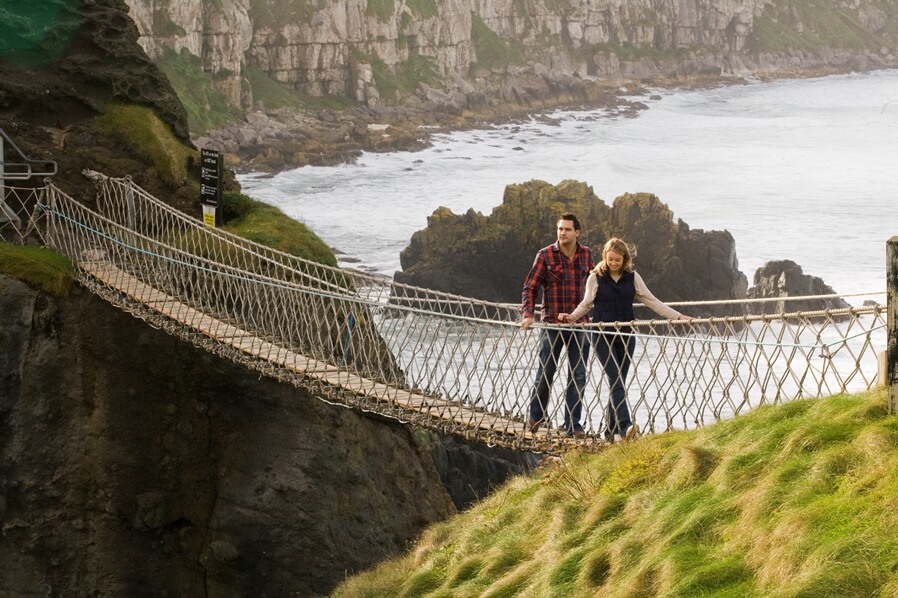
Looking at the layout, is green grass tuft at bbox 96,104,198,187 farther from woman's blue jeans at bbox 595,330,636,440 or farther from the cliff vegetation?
the cliff vegetation

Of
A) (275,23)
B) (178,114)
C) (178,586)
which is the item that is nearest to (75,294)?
(178,586)

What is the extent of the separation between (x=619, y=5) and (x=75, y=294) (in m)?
82.5

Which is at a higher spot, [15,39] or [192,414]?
[15,39]

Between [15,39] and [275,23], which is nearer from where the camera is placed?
[15,39]

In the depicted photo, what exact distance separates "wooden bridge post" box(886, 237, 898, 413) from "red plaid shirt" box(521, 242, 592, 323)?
281 cm

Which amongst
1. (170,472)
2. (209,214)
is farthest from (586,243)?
(170,472)

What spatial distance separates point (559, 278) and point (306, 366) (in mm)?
2996

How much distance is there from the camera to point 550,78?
76.1 meters

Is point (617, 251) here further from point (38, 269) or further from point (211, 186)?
point (211, 186)

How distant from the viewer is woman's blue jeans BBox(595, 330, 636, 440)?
8.22m

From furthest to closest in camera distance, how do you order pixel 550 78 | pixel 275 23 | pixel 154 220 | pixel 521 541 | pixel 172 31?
pixel 550 78, pixel 275 23, pixel 172 31, pixel 154 220, pixel 521 541

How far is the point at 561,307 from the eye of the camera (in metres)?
8.68

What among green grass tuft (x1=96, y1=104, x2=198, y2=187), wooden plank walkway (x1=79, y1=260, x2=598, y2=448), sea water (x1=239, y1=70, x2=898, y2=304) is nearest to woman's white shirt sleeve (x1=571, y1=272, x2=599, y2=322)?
wooden plank walkway (x1=79, y1=260, x2=598, y2=448)

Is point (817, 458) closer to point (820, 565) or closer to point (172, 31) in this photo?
point (820, 565)
